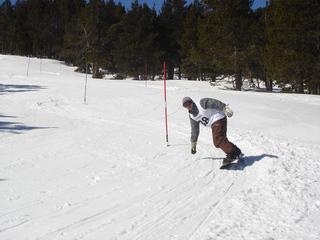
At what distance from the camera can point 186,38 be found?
30.5 m

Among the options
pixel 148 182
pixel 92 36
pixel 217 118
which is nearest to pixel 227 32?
pixel 217 118

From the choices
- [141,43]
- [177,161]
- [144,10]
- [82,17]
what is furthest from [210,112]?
[82,17]

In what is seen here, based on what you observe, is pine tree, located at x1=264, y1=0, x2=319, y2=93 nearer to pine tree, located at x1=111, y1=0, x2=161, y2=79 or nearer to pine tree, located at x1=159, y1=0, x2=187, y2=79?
pine tree, located at x1=111, y1=0, x2=161, y2=79

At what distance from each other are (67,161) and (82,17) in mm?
33519

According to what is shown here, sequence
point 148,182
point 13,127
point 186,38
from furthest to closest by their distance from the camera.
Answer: point 186,38
point 13,127
point 148,182

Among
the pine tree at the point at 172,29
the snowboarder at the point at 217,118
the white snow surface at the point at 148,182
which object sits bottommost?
the white snow surface at the point at 148,182

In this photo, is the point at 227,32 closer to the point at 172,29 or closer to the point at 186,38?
the point at 186,38

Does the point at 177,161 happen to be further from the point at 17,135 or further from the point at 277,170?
the point at 17,135

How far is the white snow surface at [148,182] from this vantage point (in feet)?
11.4

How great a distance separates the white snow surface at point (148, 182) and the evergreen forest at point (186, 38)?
12055 millimetres

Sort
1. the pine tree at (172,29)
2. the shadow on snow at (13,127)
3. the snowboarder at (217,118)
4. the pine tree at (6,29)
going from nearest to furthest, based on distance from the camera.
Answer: the snowboarder at (217,118) → the shadow on snow at (13,127) → the pine tree at (172,29) → the pine tree at (6,29)

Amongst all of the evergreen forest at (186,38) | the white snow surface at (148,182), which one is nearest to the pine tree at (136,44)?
the evergreen forest at (186,38)

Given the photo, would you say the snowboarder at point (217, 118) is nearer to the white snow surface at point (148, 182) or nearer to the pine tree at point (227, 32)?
the white snow surface at point (148, 182)

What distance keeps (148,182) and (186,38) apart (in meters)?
27.5
